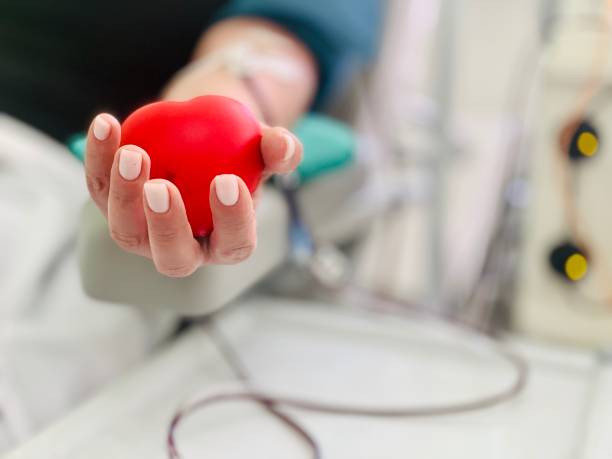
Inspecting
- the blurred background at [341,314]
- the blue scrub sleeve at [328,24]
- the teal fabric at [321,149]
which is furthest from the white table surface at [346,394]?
the blue scrub sleeve at [328,24]

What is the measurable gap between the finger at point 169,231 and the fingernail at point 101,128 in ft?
0.12

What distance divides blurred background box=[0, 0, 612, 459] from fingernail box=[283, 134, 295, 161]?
119 millimetres

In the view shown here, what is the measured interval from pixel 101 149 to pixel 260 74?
282 millimetres

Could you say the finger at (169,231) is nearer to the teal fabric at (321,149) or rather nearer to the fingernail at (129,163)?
the fingernail at (129,163)

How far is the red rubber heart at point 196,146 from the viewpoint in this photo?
33 centimetres

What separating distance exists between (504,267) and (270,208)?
1.00 feet

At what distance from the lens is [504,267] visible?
71 centimetres

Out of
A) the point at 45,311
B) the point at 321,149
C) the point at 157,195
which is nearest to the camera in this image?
the point at 157,195

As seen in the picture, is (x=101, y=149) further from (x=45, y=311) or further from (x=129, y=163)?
(x=45, y=311)

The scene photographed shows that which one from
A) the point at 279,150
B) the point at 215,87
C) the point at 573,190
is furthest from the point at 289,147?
the point at 573,190

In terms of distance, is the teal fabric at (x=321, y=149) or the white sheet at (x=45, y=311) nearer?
the white sheet at (x=45, y=311)

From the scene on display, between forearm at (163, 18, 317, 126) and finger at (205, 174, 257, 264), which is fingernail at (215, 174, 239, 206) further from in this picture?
forearm at (163, 18, 317, 126)

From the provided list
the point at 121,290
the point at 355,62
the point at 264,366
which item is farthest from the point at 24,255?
the point at 355,62

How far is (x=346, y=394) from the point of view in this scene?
20.7 inches
